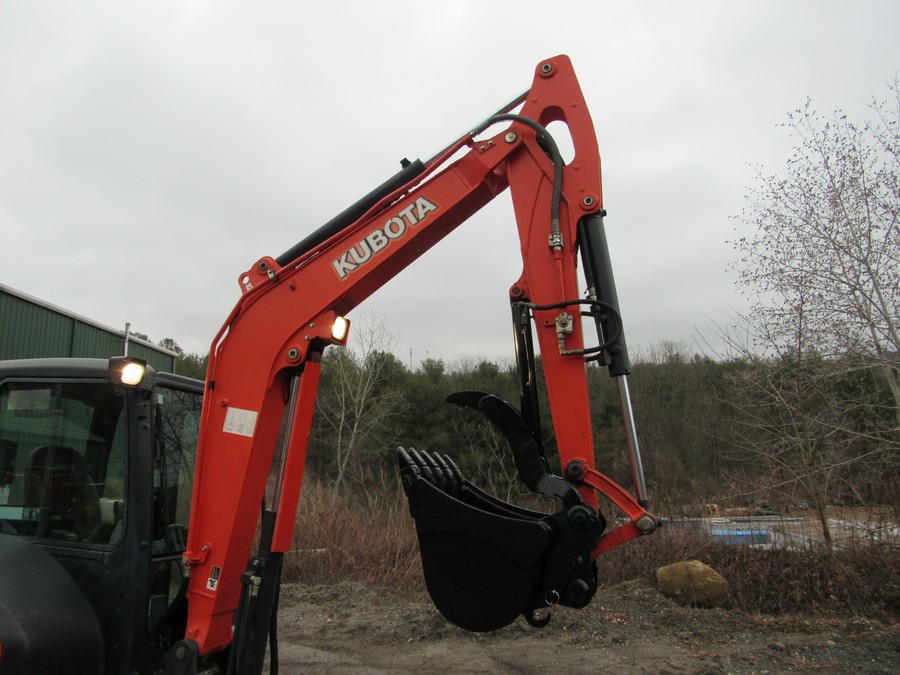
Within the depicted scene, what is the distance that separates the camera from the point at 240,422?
3.12 meters

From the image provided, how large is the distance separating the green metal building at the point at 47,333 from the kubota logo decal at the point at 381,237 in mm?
10492

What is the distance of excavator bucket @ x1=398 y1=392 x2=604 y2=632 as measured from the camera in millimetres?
2707

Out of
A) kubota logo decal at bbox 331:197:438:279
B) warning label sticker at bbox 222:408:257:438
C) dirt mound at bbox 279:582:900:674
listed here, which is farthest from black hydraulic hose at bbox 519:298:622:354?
dirt mound at bbox 279:582:900:674

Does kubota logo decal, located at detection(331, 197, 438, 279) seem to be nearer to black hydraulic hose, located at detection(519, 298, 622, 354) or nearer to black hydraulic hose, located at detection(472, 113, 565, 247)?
black hydraulic hose, located at detection(472, 113, 565, 247)

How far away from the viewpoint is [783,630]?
6.16 m

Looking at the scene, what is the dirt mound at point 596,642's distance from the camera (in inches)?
208

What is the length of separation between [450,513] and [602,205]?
1523mm

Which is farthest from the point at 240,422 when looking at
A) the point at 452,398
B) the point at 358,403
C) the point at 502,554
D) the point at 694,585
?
the point at 358,403

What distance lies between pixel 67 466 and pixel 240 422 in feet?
2.39

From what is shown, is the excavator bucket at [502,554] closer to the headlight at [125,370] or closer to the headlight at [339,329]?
the headlight at [339,329]

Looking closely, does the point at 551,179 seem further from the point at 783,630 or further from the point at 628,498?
the point at 783,630

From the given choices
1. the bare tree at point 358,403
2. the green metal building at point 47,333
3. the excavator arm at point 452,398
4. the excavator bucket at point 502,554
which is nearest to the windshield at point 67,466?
the excavator arm at point 452,398

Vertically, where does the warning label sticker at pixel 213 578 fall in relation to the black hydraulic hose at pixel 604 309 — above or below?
below

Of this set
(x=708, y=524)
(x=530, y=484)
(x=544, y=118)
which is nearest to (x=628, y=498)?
(x=530, y=484)
